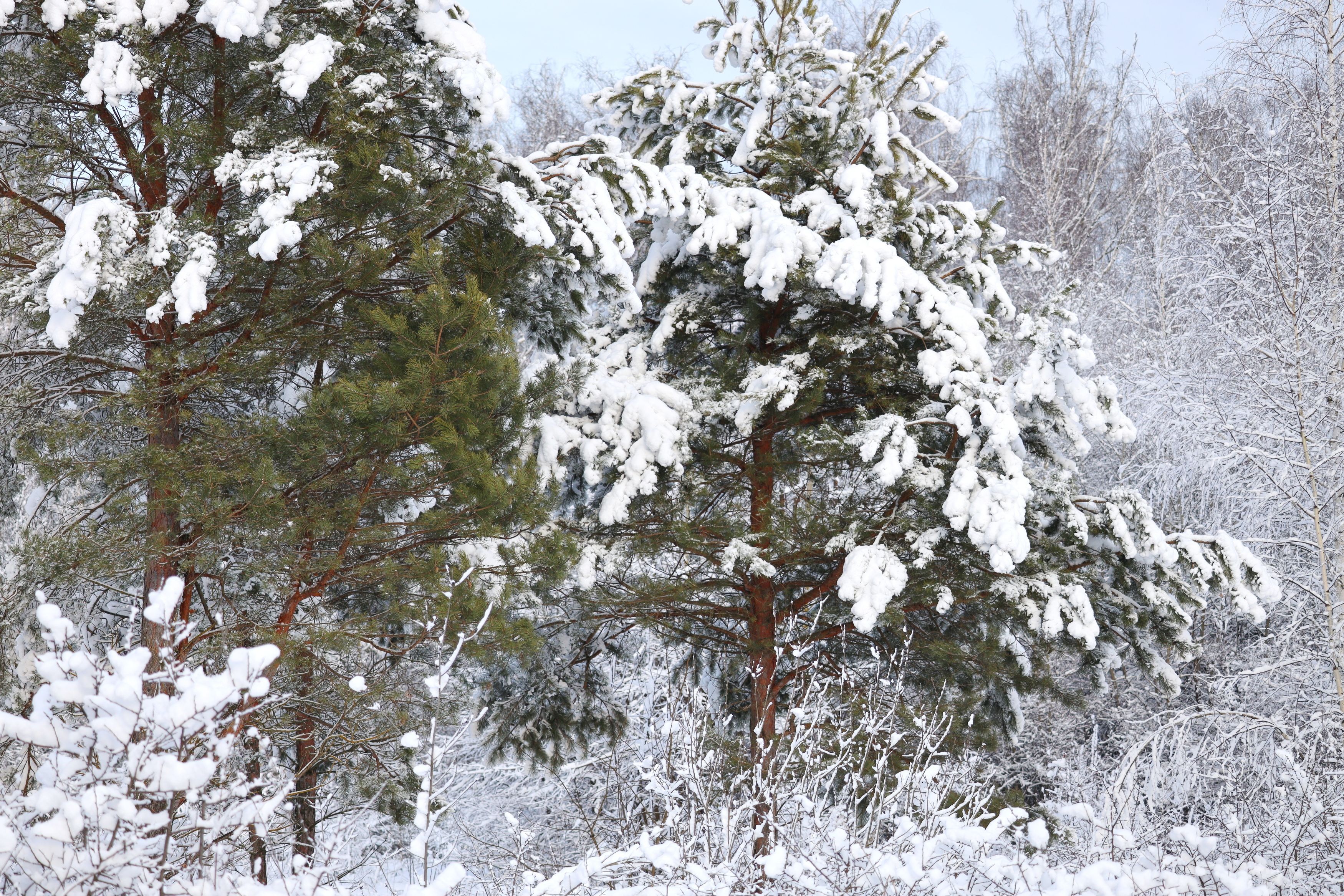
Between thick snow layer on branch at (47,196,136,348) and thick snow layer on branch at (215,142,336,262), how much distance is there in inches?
21.8

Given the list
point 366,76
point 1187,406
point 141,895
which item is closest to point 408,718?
point 141,895

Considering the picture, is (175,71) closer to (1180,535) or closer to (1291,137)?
(1180,535)

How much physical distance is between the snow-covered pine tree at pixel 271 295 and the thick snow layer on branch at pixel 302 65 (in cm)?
1

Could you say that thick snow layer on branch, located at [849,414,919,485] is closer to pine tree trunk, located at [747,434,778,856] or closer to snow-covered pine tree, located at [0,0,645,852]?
pine tree trunk, located at [747,434,778,856]

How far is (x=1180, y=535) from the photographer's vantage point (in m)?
5.95

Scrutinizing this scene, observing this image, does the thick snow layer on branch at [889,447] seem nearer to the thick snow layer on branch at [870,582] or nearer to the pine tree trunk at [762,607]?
the thick snow layer on branch at [870,582]

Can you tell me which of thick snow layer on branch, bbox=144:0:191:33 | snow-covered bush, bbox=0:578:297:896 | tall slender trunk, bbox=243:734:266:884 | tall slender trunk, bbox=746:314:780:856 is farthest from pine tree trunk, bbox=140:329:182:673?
tall slender trunk, bbox=746:314:780:856

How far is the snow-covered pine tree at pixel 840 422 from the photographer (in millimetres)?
5730

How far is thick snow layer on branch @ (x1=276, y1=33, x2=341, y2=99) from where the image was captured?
481 cm

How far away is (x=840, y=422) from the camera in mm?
7230

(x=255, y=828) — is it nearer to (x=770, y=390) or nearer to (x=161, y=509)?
(x=161, y=509)

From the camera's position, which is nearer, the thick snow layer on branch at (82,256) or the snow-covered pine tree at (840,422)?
the thick snow layer on branch at (82,256)

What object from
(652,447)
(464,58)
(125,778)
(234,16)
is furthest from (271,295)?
(125,778)

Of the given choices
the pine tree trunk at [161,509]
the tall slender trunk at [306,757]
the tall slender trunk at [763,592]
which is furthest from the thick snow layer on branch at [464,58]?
the tall slender trunk at [306,757]
